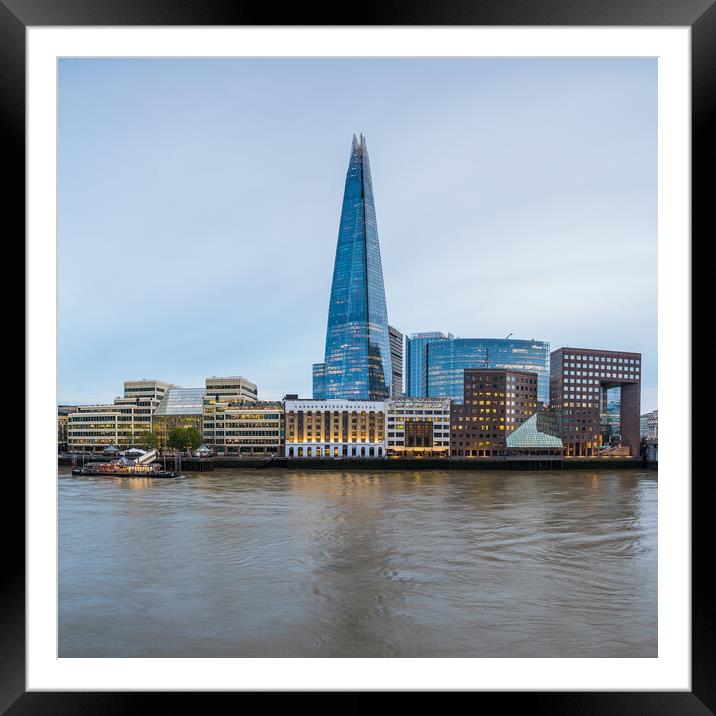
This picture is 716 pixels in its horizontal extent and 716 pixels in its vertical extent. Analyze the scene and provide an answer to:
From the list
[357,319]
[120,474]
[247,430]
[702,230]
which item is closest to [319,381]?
[357,319]

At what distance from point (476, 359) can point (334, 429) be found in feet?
109

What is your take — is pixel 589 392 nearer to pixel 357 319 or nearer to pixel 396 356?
pixel 357 319

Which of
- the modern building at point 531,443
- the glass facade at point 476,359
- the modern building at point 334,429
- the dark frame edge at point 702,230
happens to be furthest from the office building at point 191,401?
the dark frame edge at point 702,230

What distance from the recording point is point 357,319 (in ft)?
187

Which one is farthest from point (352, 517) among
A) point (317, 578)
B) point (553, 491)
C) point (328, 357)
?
point (328, 357)

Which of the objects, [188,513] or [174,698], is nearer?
[174,698]

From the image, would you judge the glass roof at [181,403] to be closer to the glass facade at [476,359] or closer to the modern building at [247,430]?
the modern building at [247,430]

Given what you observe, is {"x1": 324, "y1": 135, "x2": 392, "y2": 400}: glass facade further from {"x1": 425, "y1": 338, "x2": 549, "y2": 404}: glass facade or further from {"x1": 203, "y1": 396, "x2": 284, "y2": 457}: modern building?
{"x1": 203, "y1": 396, "x2": 284, "y2": 457}: modern building

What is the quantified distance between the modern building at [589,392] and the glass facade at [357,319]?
2035cm

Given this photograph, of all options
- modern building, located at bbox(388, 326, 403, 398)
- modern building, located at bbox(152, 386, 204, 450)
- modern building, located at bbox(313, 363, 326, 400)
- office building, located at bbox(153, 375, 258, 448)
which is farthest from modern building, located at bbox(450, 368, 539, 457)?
modern building, located at bbox(388, 326, 403, 398)

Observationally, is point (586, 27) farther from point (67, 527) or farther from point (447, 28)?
point (67, 527)

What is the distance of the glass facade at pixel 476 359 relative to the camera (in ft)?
201

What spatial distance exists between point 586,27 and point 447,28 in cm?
44

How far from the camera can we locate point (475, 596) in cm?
644
